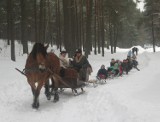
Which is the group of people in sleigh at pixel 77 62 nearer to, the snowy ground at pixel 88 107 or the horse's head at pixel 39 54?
the snowy ground at pixel 88 107

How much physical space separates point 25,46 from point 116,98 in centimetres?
2435

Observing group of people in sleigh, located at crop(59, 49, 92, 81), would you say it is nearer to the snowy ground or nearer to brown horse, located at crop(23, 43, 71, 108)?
the snowy ground

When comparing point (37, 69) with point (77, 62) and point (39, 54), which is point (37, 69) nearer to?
point (39, 54)

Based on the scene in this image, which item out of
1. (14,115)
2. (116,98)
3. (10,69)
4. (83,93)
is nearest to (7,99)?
(14,115)

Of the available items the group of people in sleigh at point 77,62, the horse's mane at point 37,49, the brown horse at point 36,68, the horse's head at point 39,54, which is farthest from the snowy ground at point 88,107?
the horse's mane at point 37,49

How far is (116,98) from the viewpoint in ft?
37.7

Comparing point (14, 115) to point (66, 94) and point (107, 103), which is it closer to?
point (107, 103)

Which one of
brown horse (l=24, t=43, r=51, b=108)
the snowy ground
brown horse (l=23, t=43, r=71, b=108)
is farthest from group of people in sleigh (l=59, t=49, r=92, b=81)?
brown horse (l=24, t=43, r=51, b=108)

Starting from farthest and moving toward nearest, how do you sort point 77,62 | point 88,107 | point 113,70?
point 113,70 → point 77,62 → point 88,107

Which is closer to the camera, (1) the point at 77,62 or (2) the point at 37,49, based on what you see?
(2) the point at 37,49

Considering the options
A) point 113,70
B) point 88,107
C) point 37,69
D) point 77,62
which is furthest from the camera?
point 113,70

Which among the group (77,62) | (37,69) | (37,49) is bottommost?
(77,62)

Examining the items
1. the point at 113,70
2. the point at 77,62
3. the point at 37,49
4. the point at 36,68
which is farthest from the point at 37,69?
the point at 113,70

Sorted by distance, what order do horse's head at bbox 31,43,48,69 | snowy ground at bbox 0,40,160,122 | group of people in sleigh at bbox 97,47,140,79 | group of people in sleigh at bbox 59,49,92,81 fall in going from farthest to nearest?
group of people in sleigh at bbox 97,47,140,79 → group of people in sleigh at bbox 59,49,92,81 → horse's head at bbox 31,43,48,69 → snowy ground at bbox 0,40,160,122
